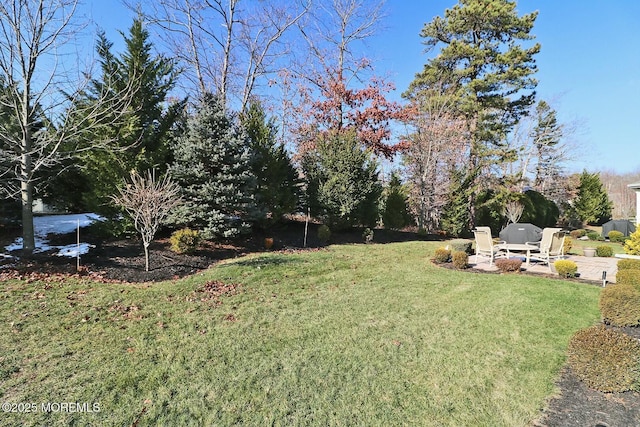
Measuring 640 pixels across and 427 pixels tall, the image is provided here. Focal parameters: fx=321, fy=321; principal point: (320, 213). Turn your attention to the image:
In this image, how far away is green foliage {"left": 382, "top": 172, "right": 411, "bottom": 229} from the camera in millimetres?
16219

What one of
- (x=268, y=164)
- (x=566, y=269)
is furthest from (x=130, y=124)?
(x=566, y=269)

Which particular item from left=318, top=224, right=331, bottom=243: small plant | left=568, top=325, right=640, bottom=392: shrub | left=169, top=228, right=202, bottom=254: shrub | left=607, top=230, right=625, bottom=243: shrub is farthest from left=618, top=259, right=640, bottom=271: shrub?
left=607, top=230, right=625, bottom=243: shrub

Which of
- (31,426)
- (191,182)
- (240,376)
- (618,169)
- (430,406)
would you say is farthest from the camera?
(618,169)

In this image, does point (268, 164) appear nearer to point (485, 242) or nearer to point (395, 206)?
point (485, 242)

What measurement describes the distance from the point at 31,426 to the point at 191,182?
7.67 metres

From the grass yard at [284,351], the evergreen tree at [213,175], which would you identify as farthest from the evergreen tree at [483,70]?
the grass yard at [284,351]

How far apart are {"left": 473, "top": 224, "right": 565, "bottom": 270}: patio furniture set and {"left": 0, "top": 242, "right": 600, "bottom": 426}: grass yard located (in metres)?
2.01

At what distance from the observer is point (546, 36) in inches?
719

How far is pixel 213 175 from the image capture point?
9.61m

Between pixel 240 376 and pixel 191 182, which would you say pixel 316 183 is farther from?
pixel 240 376

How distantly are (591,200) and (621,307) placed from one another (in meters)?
29.1

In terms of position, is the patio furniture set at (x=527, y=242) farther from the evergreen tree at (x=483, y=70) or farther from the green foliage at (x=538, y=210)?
the green foliage at (x=538, y=210)

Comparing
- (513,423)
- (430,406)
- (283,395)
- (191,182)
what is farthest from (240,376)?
(191,182)

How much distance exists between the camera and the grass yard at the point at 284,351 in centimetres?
290
